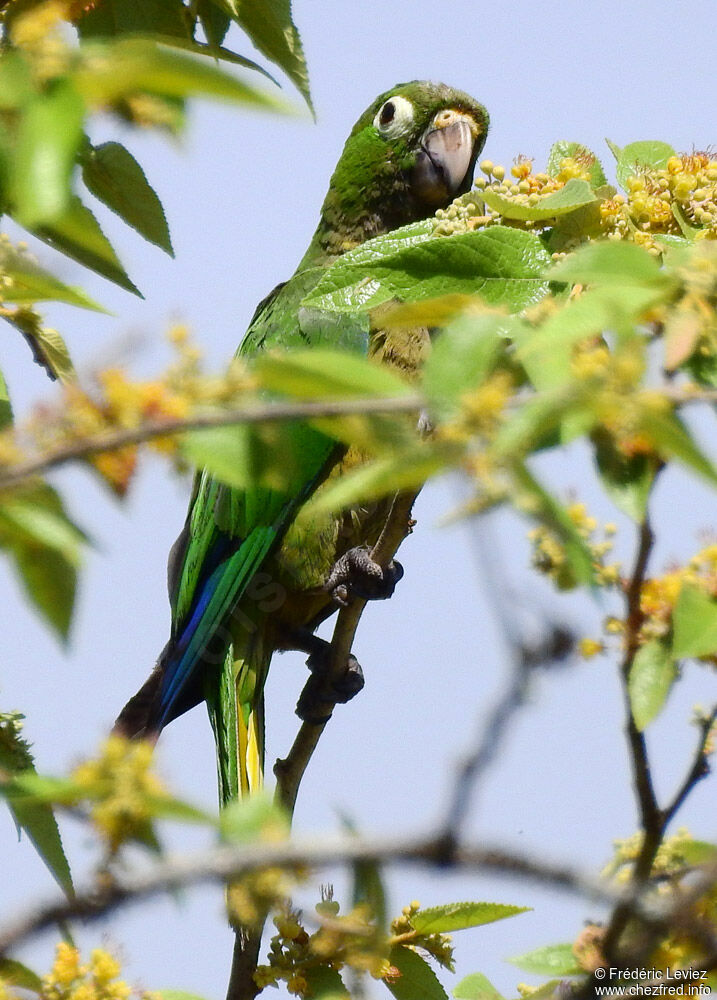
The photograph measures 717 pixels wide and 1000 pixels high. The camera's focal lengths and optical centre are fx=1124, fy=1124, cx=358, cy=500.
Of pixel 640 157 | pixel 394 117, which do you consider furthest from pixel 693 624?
pixel 394 117

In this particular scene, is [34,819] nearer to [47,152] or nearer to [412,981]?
[412,981]

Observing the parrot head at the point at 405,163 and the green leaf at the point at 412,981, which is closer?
the green leaf at the point at 412,981

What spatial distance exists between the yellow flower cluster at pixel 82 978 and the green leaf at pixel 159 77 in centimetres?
75

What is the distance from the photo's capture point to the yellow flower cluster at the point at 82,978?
100 cm

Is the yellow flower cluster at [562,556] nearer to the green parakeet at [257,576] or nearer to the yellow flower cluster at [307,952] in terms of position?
the yellow flower cluster at [307,952]

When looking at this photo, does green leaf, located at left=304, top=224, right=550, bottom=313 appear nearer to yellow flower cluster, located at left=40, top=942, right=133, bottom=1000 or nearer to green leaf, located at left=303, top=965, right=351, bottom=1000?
yellow flower cluster, located at left=40, top=942, right=133, bottom=1000

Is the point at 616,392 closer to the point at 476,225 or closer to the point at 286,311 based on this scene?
the point at 476,225

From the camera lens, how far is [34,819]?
44.8 inches

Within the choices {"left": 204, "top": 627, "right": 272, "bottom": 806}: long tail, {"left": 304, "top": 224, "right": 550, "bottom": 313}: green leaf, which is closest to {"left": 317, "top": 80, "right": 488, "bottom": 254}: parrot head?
{"left": 204, "top": 627, "right": 272, "bottom": 806}: long tail

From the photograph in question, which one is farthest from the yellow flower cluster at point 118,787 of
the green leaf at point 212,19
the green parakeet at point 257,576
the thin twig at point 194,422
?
the green parakeet at point 257,576

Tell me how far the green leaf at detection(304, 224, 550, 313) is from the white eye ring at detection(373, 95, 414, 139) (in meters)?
1.82

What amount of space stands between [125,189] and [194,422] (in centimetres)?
75

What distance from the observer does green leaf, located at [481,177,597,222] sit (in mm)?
1300

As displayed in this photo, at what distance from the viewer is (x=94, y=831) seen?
621 mm
